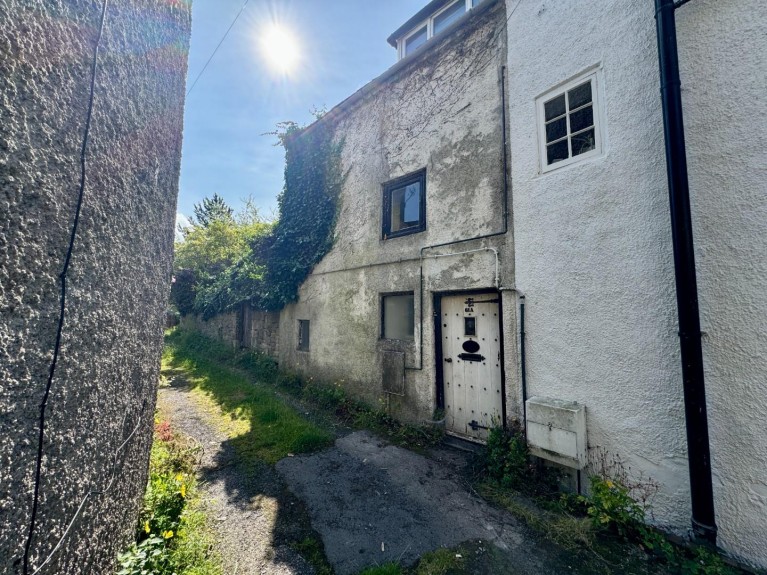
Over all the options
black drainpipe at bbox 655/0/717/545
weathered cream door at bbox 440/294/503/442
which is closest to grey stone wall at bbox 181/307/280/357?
weathered cream door at bbox 440/294/503/442

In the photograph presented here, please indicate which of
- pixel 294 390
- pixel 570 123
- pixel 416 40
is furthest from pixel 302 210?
pixel 570 123

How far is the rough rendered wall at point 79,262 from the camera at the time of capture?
113 centimetres

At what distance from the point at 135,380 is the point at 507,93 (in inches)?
226

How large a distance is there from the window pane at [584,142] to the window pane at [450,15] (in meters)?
4.69

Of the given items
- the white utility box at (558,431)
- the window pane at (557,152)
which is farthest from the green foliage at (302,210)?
the white utility box at (558,431)

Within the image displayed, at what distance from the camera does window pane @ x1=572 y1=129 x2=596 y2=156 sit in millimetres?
4008

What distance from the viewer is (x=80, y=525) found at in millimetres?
1564

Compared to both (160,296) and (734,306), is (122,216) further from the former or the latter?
(734,306)

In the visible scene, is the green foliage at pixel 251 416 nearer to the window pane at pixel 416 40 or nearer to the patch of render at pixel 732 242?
the patch of render at pixel 732 242

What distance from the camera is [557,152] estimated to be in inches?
170

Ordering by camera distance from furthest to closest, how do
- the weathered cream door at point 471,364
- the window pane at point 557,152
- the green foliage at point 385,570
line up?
the weathered cream door at point 471,364 < the window pane at point 557,152 < the green foliage at point 385,570

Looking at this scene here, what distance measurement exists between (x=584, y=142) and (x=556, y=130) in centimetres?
45

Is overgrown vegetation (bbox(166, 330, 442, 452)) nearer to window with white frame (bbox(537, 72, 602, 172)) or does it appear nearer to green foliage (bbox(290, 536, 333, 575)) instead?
green foliage (bbox(290, 536, 333, 575))

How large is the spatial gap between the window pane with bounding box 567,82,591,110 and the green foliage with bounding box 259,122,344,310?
4975 mm
